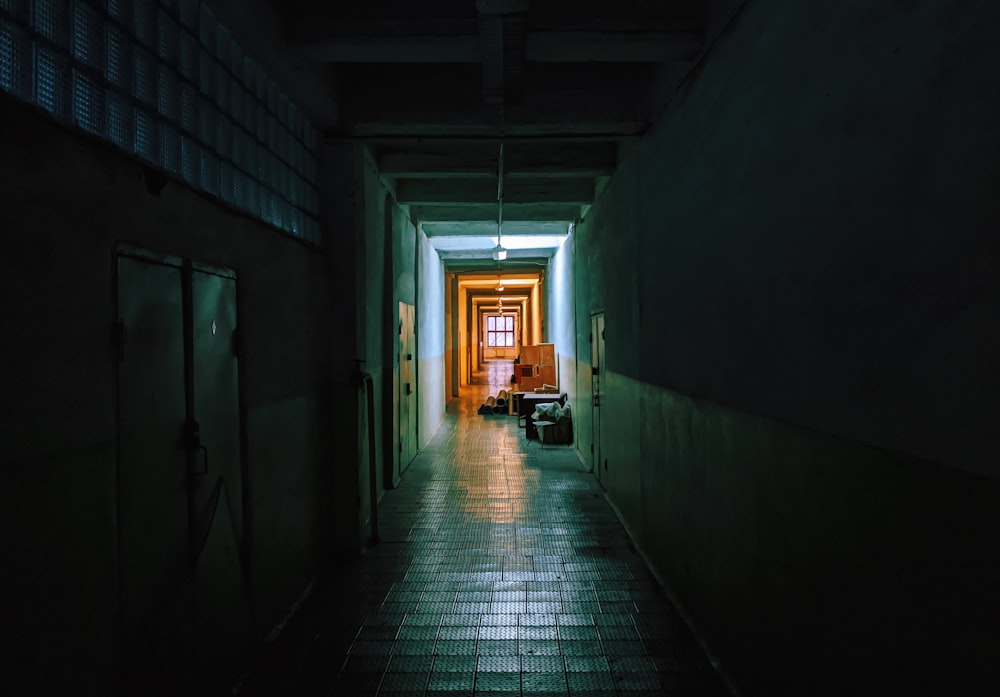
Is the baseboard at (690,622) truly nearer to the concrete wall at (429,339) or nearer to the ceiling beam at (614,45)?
the ceiling beam at (614,45)

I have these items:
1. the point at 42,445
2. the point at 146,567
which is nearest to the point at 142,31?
the point at 42,445

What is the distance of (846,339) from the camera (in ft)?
5.62

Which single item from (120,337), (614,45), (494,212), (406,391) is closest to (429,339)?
(406,391)

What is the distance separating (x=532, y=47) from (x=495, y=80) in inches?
16.3

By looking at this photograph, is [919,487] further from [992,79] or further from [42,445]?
[42,445]

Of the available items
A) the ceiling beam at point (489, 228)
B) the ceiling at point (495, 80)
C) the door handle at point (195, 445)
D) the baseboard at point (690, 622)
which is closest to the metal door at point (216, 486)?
the door handle at point (195, 445)

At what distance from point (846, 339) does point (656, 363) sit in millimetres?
2149

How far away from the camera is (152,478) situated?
6.89 ft

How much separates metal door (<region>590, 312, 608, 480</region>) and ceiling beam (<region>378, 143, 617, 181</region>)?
1599 mm

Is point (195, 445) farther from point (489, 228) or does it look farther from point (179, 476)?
point (489, 228)

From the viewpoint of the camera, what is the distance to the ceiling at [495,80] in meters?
2.99

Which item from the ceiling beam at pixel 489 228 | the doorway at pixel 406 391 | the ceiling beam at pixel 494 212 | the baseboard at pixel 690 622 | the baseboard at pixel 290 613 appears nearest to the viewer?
the baseboard at pixel 690 622

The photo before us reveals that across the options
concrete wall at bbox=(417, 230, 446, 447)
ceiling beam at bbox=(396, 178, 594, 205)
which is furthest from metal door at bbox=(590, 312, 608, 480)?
concrete wall at bbox=(417, 230, 446, 447)

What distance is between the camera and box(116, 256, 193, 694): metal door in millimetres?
1936
